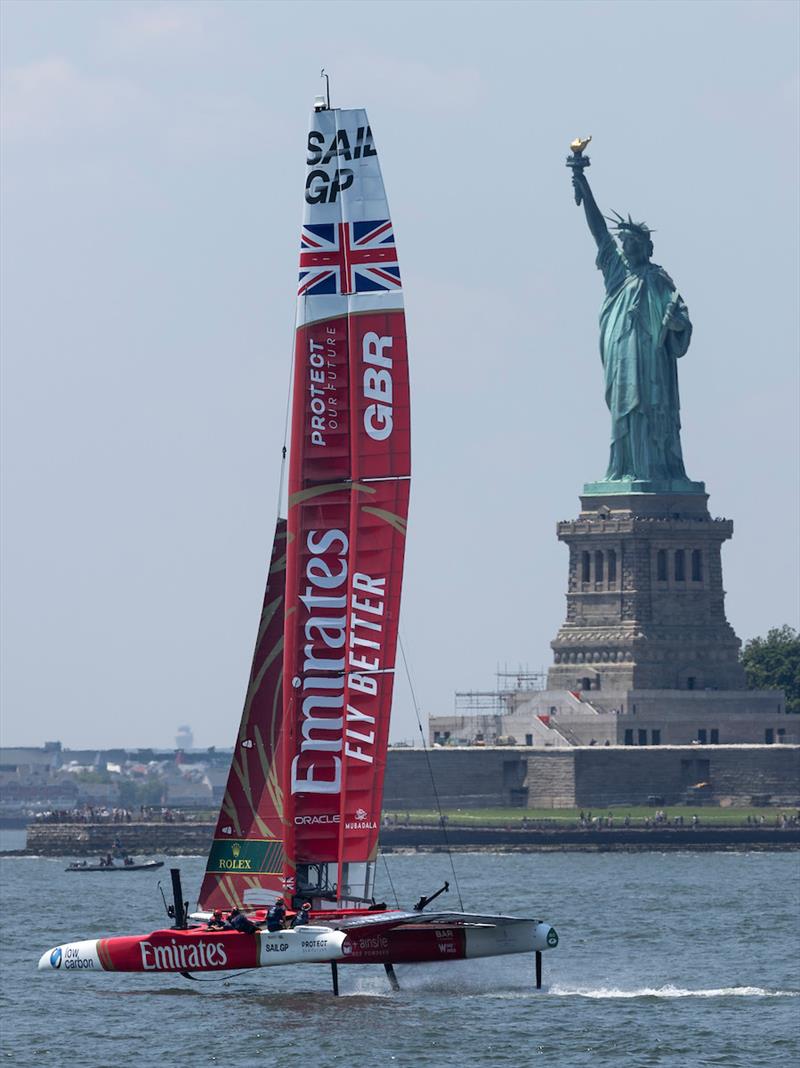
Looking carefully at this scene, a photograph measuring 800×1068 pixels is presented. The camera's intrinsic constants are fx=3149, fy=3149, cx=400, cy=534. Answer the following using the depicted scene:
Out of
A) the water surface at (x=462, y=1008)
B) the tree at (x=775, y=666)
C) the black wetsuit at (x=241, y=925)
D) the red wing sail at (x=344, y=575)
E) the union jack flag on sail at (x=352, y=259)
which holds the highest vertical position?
the tree at (x=775, y=666)

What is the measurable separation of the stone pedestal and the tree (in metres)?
13.2

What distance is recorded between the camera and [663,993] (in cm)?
5431

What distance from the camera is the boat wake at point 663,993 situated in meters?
53.9

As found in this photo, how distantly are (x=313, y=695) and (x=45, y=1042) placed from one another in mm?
6891

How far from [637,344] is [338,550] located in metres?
83.1

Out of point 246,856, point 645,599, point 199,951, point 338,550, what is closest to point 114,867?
point 645,599

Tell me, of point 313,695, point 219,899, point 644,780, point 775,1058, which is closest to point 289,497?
point 313,695

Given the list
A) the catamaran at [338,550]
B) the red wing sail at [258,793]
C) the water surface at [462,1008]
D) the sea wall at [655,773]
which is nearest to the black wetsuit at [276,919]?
the catamaran at [338,550]

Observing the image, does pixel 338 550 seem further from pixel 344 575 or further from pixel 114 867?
pixel 114 867

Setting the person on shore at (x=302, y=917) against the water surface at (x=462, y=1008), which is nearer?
the water surface at (x=462, y=1008)

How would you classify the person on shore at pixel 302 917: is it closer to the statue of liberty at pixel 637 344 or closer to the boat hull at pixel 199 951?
the boat hull at pixel 199 951

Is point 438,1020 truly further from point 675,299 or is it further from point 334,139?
point 675,299

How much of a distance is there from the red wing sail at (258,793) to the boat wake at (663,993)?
591 centimetres

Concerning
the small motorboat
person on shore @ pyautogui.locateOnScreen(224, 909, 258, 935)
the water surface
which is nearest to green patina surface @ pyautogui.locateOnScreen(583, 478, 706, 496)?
the small motorboat
